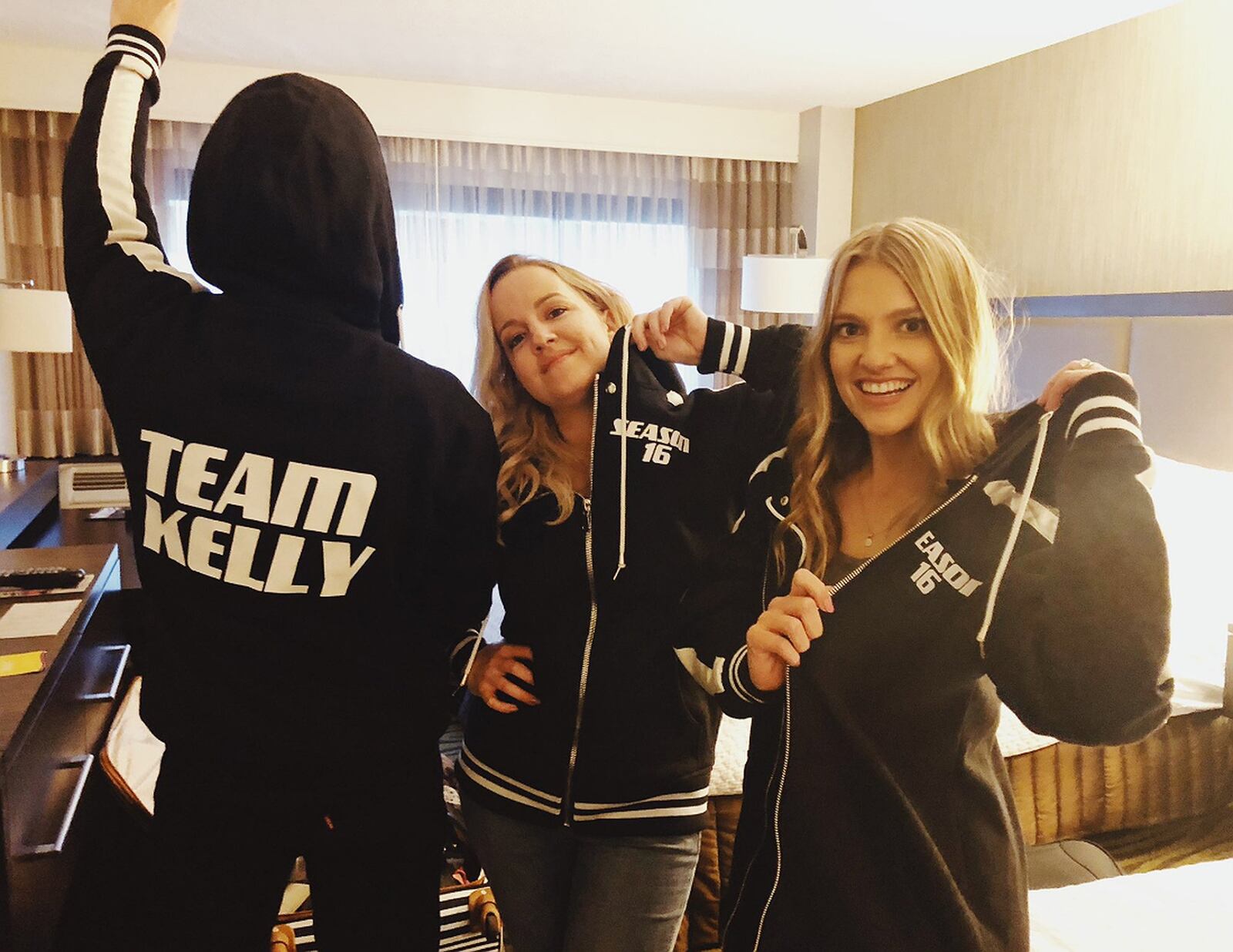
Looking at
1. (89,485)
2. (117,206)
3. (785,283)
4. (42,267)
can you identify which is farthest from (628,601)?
(42,267)

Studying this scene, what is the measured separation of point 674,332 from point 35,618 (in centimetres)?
144

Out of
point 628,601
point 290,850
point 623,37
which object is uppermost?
point 623,37

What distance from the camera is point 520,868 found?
4.14ft

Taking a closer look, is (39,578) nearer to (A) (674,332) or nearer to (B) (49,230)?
(A) (674,332)

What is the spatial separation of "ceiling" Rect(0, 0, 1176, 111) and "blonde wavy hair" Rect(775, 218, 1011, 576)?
7.44ft

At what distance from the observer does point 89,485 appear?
11.9 ft

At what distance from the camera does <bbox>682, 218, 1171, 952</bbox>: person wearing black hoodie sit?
0.90 meters

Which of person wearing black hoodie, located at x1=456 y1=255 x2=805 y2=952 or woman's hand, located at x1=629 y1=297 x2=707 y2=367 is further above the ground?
woman's hand, located at x1=629 y1=297 x2=707 y2=367

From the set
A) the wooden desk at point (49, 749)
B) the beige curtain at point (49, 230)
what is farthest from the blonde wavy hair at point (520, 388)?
the beige curtain at point (49, 230)

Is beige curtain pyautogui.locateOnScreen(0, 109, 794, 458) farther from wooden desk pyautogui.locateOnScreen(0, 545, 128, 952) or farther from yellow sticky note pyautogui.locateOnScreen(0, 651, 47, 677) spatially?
yellow sticky note pyautogui.locateOnScreen(0, 651, 47, 677)

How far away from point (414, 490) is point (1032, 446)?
656mm

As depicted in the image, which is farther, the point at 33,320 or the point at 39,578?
the point at 33,320

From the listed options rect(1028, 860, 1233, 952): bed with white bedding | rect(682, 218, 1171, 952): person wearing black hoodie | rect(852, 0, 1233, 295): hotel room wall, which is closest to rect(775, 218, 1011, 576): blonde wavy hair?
rect(682, 218, 1171, 952): person wearing black hoodie

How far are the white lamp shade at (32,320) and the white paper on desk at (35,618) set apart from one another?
1.63 m
